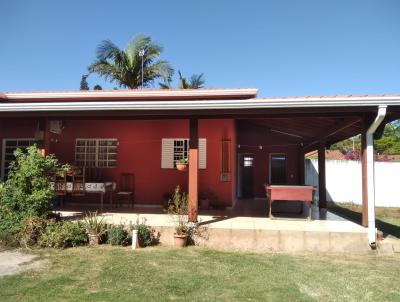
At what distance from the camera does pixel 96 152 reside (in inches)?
470

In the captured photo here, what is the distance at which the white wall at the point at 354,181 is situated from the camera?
57.9 ft

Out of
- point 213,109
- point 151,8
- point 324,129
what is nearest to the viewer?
point 213,109

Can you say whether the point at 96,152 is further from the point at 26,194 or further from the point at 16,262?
the point at 16,262

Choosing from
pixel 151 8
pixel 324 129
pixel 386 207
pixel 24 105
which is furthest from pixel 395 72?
pixel 24 105

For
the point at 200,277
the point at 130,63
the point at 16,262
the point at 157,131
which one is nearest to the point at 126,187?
the point at 157,131

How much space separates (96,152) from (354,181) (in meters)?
13.2

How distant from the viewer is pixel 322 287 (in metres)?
5.43

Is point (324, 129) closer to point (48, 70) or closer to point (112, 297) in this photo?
point (112, 297)

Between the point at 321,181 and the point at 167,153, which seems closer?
the point at 167,153

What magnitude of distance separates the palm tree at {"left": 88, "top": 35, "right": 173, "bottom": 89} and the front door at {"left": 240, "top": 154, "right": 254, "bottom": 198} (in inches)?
373

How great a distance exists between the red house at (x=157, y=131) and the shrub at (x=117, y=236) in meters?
1.65

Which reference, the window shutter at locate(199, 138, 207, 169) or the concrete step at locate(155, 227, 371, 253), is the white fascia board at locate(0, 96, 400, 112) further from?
the window shutter at locate(199, 138, 207, 169)

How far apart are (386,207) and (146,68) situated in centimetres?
1617

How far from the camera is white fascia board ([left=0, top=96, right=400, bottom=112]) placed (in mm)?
7402
